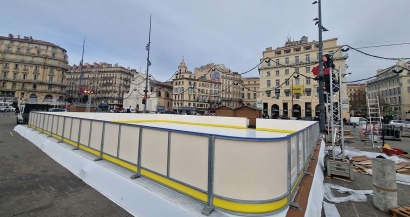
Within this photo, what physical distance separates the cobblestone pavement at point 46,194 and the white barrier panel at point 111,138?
89cm

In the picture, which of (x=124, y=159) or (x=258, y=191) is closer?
(x=258, y=191)

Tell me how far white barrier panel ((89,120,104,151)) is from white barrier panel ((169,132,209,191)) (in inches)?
115

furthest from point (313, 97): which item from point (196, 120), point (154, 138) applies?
point (154, 138)

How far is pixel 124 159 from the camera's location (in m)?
4.12

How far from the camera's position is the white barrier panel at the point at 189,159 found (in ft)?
8.95

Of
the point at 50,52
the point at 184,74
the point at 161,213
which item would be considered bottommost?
the point at 161,213

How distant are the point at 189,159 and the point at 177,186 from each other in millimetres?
572

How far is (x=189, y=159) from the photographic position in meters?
2.91

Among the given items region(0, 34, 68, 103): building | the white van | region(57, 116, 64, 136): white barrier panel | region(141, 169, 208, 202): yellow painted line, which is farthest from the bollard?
region(0, 34, 68, 103): building

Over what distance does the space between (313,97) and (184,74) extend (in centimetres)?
3648

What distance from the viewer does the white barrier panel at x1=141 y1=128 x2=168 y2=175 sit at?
3313 mm

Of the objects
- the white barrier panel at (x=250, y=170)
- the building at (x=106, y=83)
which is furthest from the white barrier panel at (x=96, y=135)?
the building at (x=106, y=83)

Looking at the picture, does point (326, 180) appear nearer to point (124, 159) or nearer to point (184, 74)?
point (124, 159)

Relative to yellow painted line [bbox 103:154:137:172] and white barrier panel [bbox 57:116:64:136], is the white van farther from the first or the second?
white barrier panel [bbox 57:116:64:136]
